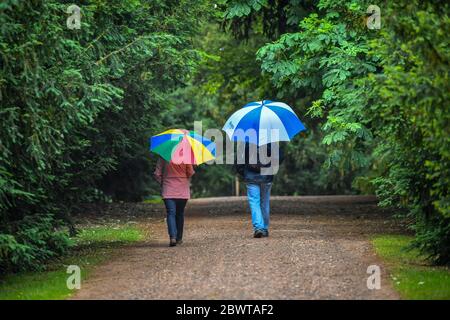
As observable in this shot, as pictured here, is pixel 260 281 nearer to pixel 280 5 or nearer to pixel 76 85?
pixel 76 85

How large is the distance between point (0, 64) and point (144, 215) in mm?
12948

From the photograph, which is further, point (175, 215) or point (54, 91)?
point (175, 215)

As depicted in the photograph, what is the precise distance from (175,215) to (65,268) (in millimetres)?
2680

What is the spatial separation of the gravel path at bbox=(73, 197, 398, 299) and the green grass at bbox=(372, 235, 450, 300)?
7.3 inches

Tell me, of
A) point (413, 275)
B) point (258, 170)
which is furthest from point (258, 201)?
point (413, 275)

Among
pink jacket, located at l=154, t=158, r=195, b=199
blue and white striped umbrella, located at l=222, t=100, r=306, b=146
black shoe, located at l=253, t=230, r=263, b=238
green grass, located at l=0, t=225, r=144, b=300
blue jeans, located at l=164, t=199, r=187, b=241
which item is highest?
blue and white striped umbrella, located at l=222, t=100, r=306, b=146

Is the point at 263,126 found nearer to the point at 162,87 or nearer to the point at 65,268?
the point at 65,268

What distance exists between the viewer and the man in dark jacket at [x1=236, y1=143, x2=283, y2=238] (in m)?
16.1

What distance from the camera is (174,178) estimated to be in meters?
15.2

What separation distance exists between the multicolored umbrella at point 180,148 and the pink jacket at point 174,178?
0.27m

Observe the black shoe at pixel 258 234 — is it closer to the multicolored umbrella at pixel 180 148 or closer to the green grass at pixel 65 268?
the multicolored umbrella at pixel 180 148

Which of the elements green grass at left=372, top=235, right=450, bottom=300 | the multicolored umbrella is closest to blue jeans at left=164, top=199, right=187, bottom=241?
the multicolored umbrella

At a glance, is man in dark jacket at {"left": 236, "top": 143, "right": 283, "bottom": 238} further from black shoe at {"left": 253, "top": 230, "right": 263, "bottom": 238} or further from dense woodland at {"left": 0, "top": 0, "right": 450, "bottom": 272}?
dense woodland at {"left": 0, "top": 0, "right": 450, "bottom": 272}
